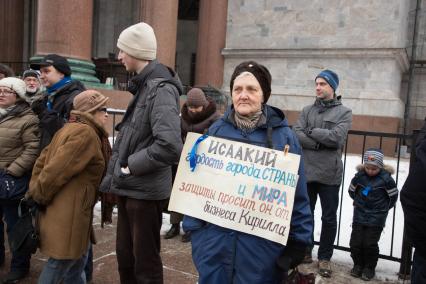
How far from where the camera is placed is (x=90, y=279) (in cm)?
401

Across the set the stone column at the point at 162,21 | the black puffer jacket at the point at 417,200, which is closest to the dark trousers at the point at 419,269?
the black puffer jacket at the point at 417,200

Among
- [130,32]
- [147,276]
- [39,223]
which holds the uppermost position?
[130,32]

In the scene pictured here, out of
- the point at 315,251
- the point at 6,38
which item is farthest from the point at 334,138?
the point at 6,38

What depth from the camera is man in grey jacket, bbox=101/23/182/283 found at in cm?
288

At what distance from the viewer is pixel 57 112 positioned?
11.6ft

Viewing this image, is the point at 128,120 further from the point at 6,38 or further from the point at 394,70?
the point at 6,38

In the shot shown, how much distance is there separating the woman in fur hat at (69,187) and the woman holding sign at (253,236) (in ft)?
3.31

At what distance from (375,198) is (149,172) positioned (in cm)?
258

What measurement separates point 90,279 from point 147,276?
1267 millimetres

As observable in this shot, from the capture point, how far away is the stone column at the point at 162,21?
13.7m

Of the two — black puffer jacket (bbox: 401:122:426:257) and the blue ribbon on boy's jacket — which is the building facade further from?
black puffer jacket (bbox: 401:122:426:257)

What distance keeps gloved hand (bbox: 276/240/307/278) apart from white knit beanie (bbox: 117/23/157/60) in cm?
173

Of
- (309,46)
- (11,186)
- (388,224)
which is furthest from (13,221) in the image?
(309,46)

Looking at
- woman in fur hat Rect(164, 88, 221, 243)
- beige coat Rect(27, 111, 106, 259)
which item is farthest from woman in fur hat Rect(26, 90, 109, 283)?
woman in fur hat Rect(164, 88, 221, 243)
